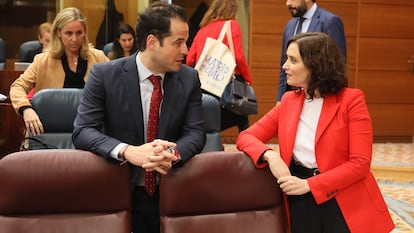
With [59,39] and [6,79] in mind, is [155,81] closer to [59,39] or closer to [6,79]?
[59,39]

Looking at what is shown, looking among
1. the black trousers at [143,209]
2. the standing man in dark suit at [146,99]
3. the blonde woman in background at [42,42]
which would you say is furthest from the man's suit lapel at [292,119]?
the blonde woman in background at [42,42]

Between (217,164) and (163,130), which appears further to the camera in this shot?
(163,130)

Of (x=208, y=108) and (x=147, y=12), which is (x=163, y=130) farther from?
(x=208, y=108)

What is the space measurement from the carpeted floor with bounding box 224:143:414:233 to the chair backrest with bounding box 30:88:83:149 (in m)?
2.19

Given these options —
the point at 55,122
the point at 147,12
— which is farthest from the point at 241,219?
the point at 55,122

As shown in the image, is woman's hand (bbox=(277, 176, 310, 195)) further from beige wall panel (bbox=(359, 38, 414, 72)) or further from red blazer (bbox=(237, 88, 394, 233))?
beige wall panel (bbox=(359, 38, 414, 72))

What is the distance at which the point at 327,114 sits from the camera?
239 cm

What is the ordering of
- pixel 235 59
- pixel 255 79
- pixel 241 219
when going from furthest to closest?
pixel 255 79, pixel 235 59, pixel 241 219

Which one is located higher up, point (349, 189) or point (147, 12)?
point (147, 12)

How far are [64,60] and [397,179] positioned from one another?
11.3 feet

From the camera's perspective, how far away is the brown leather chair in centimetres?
220

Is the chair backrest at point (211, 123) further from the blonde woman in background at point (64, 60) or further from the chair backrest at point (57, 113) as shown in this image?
the blonde woman in background at point (64, 60)

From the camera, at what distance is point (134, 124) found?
2.46 meters

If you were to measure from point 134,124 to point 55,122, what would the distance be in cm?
110
